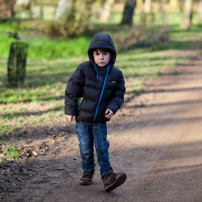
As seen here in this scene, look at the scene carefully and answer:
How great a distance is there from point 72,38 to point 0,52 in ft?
15.7

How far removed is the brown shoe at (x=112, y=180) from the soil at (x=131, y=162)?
0.11m

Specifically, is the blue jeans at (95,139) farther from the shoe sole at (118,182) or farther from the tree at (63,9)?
the tree at (63,9)

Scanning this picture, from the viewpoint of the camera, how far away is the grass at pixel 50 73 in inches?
278

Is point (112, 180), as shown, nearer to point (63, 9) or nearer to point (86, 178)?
point (86, 178)

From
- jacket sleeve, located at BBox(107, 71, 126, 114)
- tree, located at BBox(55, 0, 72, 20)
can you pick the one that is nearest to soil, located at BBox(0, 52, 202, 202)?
jacket sleeve, located at BBox(107, 71, 126, 114)

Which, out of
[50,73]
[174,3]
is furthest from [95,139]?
[174,3]

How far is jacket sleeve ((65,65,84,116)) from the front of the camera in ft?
13.2

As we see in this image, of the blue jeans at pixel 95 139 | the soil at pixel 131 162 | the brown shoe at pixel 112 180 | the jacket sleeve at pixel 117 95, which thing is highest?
the jacket sleeve at pixel 117 95

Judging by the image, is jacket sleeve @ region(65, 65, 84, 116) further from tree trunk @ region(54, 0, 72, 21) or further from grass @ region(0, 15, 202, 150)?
tree trunk @ region(54, 0, 72, 21)

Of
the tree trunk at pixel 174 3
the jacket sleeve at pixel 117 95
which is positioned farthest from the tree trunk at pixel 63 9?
the tree trunk at pixel 174 3

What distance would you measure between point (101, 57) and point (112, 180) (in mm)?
1397

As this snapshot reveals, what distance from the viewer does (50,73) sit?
12148mm

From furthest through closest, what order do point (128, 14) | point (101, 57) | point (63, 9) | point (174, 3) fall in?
point (174, 3)
point (128, 14)
point (63, 9)
point (101, 57)

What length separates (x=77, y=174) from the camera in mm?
4703
